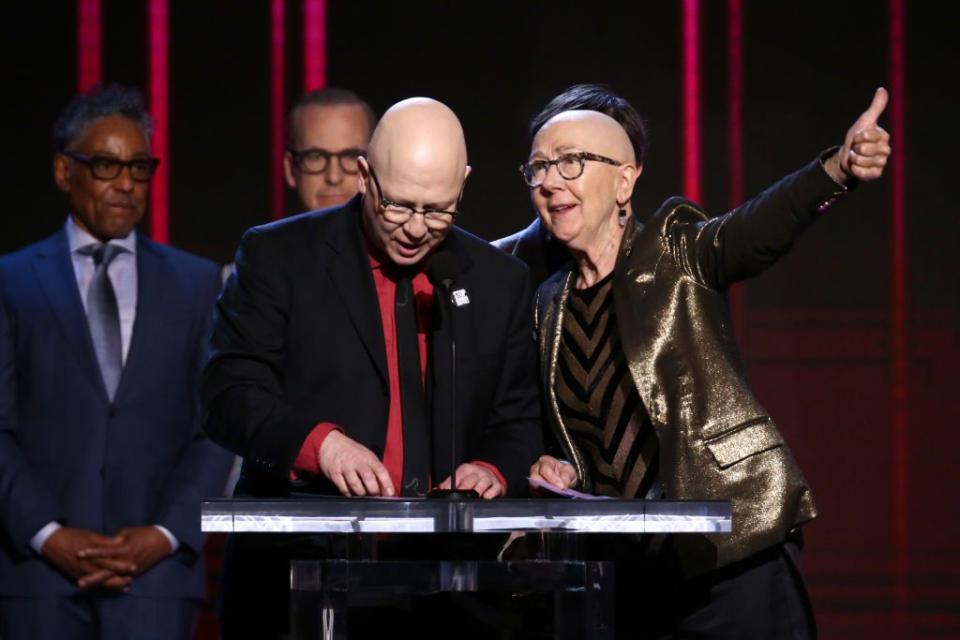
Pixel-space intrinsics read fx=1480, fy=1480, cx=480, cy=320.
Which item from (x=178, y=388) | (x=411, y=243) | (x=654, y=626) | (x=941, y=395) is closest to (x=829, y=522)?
(x=941, y=395)

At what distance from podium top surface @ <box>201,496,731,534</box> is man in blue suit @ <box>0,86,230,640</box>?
1439mm

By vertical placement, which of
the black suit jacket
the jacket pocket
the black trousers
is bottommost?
the black trousers

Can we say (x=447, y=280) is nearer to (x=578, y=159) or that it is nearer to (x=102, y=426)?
(x=578, y=159)

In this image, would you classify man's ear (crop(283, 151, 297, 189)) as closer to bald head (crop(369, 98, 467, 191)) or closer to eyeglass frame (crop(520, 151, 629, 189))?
eyeglass frame (crop(520, 151, 629, 189))

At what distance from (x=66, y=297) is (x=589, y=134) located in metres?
1.36

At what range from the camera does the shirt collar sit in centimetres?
357

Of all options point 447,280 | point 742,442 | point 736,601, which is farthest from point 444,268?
point 736,601

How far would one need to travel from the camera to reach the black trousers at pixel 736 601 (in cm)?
275

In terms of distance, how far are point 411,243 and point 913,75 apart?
2565 millimetres

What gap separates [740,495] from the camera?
2.70 metres

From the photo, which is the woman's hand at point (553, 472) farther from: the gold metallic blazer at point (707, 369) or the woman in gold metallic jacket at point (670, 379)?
the gold metallic blazer at point (707, 369)

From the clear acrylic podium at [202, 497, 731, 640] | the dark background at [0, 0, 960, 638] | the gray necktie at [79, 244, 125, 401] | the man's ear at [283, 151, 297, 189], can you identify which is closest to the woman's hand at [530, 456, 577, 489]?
the clear acrylic podium at [202, 497, 731, 640]

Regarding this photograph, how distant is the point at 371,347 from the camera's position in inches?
97.9

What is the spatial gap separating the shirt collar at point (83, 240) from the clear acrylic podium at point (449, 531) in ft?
5.39
